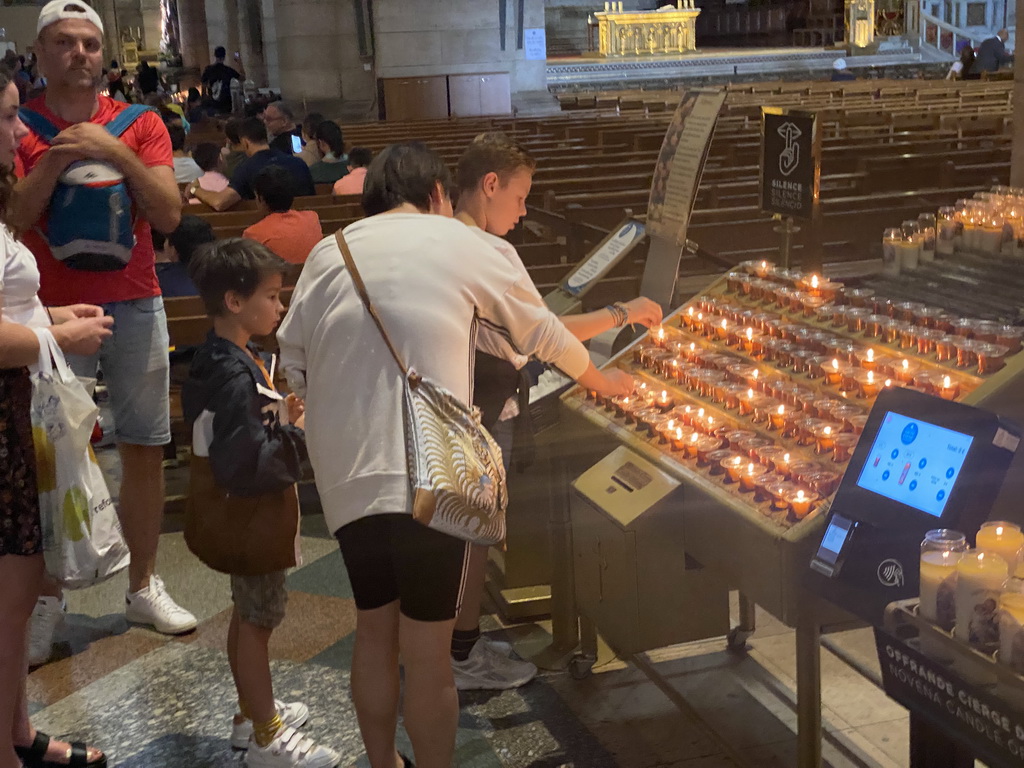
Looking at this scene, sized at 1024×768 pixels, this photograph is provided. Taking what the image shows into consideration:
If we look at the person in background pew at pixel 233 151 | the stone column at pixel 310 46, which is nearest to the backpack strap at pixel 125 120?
the person in background pew at pixel 233 151

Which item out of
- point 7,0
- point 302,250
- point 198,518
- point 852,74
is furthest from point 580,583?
point 7,0

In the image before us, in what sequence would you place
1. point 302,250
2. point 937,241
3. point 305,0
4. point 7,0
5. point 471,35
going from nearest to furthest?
1. point 937,241
2. point 302,250
3. point 471,35
4. point 305,0
5. point 7,0

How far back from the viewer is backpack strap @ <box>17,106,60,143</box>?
3631 millimetres

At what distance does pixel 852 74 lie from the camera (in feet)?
91.1

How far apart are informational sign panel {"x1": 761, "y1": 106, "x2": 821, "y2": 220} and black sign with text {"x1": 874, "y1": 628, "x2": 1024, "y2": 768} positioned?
2.23 metres

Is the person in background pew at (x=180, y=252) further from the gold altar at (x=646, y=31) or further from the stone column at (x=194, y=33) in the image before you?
the stone column at (x=194, y=33)

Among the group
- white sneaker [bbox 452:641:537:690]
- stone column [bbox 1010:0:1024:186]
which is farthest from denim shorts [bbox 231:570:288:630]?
stone column [bbox 1010:0:1024:186]

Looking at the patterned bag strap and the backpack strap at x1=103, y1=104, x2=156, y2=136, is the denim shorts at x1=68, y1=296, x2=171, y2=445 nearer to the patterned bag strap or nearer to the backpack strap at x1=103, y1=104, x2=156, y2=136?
the backpack strap at x1=103, y1=104, x2=156, y2=136

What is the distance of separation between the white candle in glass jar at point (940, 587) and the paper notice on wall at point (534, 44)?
64.3 ft

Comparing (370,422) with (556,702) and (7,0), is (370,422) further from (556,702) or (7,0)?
(7,0)

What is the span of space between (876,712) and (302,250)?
10.4ft

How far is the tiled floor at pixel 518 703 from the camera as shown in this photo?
3.33 metres

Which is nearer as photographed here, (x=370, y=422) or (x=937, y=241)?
(x=370, y=422)

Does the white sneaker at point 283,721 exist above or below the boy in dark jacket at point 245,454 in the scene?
below
